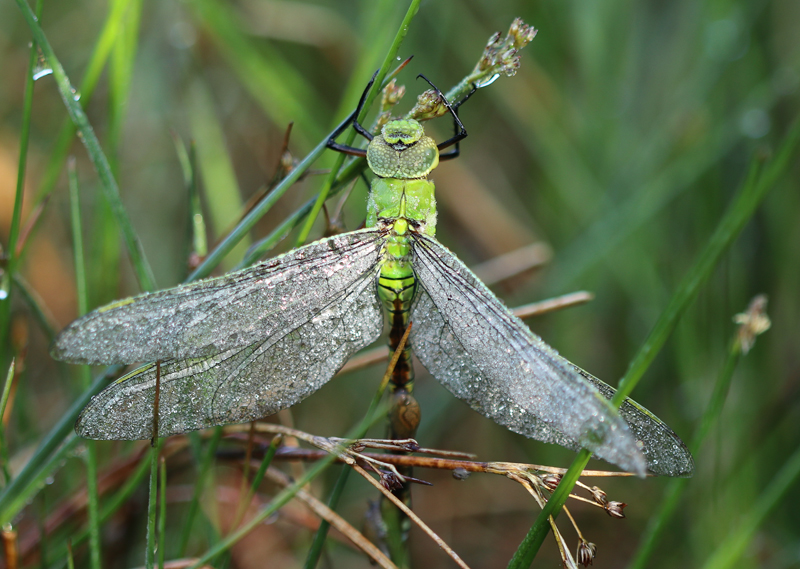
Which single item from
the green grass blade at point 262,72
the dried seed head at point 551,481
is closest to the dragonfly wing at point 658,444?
the dried seed head at point 551,481

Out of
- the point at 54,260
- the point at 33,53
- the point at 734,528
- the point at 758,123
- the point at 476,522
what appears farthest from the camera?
the point at 54,260

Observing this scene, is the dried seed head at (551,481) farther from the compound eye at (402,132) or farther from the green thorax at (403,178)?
the compound eye at (402,132)

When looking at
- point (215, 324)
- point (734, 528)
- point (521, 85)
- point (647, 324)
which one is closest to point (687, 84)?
point (521, 85)

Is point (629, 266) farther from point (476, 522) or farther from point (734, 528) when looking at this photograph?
point (476, 522)

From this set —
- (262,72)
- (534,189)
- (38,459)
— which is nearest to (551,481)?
(38,459)

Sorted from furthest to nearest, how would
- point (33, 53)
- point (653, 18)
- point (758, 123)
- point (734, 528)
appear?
point (653, 18)
point (758, 123)
point (734, 528)
point (33, 53)

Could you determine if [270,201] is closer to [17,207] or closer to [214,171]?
[17,207]

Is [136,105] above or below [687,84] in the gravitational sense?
below

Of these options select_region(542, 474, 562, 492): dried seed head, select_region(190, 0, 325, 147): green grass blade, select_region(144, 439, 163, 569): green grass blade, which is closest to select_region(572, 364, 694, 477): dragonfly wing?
select_region(542, 474, 562, 492): dried seed head
